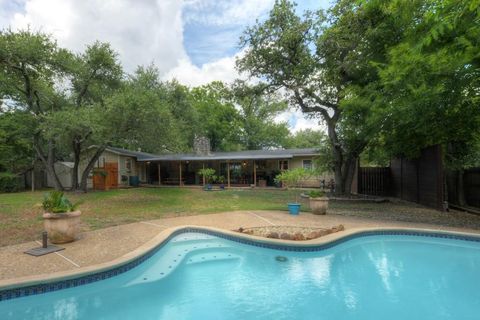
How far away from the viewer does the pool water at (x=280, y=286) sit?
3682 millimetres

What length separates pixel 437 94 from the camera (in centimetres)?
681

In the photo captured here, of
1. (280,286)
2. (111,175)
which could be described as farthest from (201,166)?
(280,286)

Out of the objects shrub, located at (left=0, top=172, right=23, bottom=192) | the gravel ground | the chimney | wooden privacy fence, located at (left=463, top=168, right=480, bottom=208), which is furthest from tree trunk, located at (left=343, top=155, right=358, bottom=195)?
shrub, located at (left=0, top=172, right=23, bottom=192)

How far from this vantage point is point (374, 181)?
15.2m

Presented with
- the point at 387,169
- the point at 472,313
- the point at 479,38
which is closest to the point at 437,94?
the point at 479,38

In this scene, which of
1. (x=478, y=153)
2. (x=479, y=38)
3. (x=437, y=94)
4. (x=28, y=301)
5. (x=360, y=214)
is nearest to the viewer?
(x=28, y=301)

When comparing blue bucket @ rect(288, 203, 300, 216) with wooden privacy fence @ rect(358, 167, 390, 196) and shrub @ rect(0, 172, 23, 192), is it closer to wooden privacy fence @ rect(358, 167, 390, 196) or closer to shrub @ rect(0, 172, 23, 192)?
wooden privacy fence @ rect(358, 167, 390, 196)

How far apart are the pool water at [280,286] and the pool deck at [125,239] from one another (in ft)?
1.07

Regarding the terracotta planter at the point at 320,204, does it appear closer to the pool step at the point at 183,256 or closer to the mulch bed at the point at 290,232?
the mulch bed at the point at 290,232

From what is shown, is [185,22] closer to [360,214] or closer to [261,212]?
[261,212]

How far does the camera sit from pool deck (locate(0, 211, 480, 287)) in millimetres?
4148

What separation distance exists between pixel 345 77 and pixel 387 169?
243 inches

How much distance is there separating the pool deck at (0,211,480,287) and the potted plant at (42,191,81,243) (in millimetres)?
248

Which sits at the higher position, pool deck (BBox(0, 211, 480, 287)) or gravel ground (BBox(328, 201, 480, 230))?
pool deck (BBox(0, 211, 480, 287))
